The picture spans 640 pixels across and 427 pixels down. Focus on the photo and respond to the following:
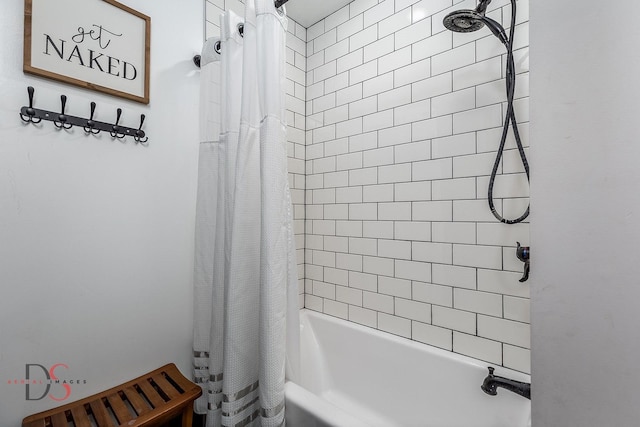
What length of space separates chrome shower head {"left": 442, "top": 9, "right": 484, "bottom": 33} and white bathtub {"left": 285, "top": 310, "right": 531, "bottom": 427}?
1382mm

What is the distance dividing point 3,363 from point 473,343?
1.75 m

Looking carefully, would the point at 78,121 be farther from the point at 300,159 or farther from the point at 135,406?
the point at 300,159

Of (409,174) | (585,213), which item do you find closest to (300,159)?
(409,174)

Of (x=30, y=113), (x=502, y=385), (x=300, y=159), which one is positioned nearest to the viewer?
(x=30, y=113)

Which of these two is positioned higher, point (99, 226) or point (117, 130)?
point (117, 130)

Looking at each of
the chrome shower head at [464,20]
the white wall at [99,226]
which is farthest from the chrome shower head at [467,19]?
the white wall at [99,226]

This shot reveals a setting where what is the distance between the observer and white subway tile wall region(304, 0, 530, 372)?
4.09ft

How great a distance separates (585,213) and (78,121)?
144cm

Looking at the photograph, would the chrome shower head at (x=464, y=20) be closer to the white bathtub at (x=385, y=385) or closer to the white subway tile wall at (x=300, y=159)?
the white subway tile wall at (x=300, y=159)

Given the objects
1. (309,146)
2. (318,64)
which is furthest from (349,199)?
(318,64)

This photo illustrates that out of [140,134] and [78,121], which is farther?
[140,134]

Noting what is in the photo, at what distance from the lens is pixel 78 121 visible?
1086 millimetres

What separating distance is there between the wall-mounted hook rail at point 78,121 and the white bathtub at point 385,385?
3.93 ft

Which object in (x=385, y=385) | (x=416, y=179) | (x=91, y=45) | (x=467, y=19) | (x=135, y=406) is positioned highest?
(x=467, y=19)
